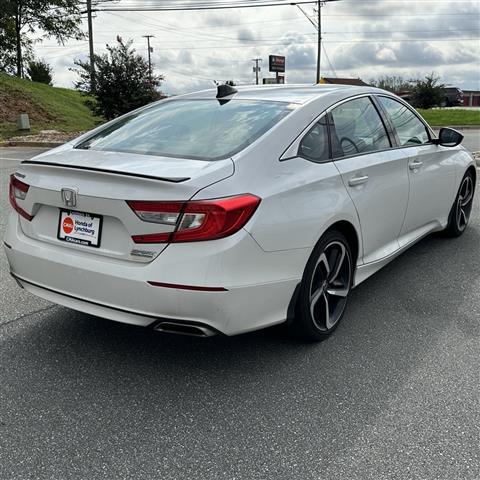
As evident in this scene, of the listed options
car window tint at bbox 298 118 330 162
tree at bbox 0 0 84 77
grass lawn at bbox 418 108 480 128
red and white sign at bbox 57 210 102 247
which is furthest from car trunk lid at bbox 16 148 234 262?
tree at bbox 0 0 84 77

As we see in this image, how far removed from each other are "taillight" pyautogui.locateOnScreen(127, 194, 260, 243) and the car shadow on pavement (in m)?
0.86

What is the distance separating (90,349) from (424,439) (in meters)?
1.92

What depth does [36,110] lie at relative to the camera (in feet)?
74.7

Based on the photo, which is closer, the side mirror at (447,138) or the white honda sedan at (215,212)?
the white honda sedan at (215,212)

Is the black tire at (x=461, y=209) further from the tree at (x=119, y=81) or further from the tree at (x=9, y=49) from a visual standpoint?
the tree at (x=9, y=49)

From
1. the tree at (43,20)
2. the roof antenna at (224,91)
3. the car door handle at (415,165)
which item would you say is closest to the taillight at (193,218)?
the roof antenna at (224,91)

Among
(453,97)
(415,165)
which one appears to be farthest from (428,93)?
(415,165)

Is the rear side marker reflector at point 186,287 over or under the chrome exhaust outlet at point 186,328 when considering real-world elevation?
over

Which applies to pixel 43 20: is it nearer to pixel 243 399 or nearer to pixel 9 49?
pixel 9 49

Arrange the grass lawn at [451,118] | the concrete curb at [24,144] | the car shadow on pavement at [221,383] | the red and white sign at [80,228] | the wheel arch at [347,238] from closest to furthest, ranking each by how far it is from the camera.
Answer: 1. the car shadow on pavement at [221,383]
2. the red and white sign at [80,228]
3. the wheel arch at [347,238]
4. the concrete curb at [24,144]
5. the grass lawn at [451,118]

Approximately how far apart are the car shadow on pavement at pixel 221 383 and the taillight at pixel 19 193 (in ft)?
2.69

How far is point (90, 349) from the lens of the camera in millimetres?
3209

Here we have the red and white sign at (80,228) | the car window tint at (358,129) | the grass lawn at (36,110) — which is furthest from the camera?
the grass lawn at (36,110)

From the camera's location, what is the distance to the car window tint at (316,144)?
3.11 metres
